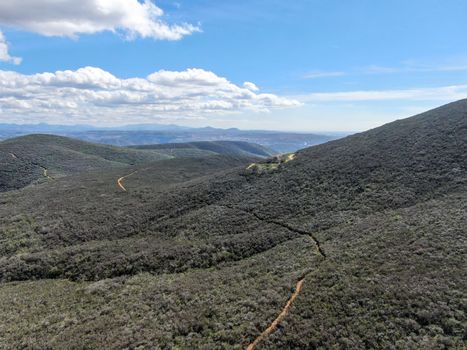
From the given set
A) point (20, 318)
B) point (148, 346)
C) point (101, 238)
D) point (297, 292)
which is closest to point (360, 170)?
point (297, 292)

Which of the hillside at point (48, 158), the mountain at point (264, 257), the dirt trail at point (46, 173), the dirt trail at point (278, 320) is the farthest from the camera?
the hillside at point (48, 158)

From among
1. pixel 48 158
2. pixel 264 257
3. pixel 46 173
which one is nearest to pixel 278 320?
pixel 264 257

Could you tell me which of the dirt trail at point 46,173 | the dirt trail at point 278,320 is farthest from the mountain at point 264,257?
the dirt trail at point 46,173

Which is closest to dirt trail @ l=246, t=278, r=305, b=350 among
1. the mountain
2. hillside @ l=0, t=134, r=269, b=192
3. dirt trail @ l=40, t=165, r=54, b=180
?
the mountain

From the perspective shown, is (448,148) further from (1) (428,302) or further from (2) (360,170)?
(1) (428,302)

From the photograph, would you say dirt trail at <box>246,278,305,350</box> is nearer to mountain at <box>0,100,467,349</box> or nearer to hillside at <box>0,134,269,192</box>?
mountain at <box>0,100,467,349</box>

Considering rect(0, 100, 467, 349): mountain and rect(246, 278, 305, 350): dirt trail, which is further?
rect(0, 100, 467, 349): mountain

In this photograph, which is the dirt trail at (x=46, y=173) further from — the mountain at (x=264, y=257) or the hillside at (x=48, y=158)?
the mountain at (x=264, y=257)

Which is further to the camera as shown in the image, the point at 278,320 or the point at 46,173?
the point at 46,173

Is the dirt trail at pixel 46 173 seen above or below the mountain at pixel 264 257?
below

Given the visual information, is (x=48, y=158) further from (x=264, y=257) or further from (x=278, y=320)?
(x=278, y=320)
